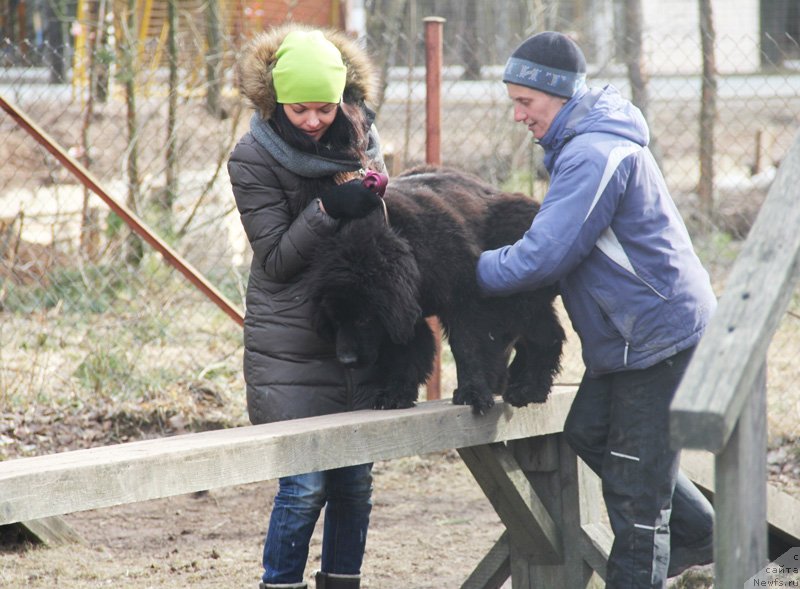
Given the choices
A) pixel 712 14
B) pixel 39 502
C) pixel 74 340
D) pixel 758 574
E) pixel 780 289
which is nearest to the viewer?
pixel 780 289

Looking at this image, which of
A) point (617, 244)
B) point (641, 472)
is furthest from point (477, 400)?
point (617, 244)

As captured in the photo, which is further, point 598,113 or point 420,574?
point 420,574

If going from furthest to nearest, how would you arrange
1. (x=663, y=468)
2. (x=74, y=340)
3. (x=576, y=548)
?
(x=74, y=340) < (x=576, y=548) < (x=663, y=468)

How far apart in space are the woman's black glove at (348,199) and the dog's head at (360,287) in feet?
0.25

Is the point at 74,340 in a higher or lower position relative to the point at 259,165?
lower

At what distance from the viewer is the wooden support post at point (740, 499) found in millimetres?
1756

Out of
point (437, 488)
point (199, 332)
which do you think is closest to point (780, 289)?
point (437, 488)

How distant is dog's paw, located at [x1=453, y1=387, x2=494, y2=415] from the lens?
3277 mm

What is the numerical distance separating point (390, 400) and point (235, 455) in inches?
30.7

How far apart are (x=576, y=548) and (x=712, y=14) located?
599cm

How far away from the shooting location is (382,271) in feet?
10.1

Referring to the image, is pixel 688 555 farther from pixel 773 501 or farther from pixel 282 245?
pixel 282 245

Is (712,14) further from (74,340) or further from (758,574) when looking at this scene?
(758,574)

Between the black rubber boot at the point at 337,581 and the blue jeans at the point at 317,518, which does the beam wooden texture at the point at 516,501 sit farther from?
the black rubber boot at the point at 337,581
